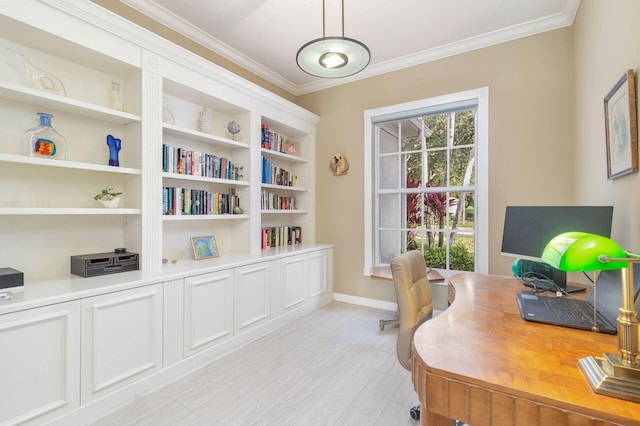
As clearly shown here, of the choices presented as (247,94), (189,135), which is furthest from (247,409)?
(247,94)

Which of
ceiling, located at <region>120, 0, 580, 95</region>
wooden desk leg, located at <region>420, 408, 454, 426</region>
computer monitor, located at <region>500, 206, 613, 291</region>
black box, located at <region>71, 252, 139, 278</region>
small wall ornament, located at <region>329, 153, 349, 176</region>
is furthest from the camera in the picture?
small wall ornament, located at <region>329, 153, 349, 176</region>

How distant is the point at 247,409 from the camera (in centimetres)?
176

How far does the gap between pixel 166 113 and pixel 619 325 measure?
2952 mm

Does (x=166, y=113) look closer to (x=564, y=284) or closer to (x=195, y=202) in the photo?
(x=195, y=202)

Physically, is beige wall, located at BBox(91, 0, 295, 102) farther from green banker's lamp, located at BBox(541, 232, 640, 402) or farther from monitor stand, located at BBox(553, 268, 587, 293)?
monitor stand, located at BBox(553, 268, 587, 293)

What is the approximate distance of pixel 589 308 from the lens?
1.24 meters

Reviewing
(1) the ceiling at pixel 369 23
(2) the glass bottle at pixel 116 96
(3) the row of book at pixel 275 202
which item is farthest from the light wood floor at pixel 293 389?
(1) the ceiling at pixel 369 23

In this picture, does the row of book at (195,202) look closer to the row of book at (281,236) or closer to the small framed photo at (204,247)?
the small framed photo at (204,247)

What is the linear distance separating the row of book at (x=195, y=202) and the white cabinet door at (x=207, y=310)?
67 centimetres

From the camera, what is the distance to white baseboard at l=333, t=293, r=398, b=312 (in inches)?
138

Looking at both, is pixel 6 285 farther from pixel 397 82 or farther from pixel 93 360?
pixel 397 82

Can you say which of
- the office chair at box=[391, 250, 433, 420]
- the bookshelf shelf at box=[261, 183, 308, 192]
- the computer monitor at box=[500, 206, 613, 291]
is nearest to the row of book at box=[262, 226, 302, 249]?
the bookshelf shelf at box=[261, 183, 308, 192]

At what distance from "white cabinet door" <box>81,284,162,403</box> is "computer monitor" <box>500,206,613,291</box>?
2.34 meters

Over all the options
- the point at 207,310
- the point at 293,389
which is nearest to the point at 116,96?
the point at 207,310
